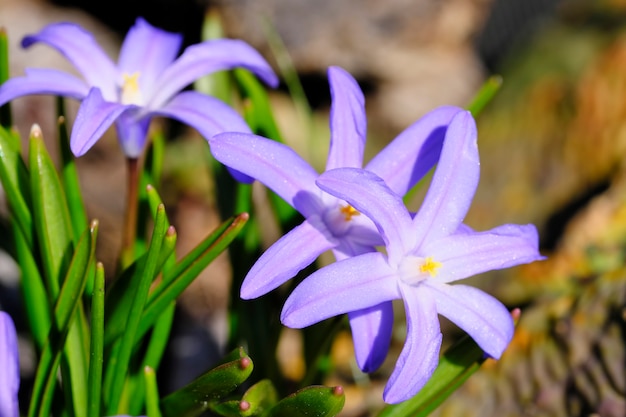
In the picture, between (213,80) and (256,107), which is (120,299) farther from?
(213,80)

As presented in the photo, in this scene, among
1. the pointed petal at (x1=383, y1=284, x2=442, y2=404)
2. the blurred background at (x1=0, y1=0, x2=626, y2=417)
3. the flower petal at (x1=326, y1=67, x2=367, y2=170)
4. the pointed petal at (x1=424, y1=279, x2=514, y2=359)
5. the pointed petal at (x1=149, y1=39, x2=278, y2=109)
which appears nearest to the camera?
the pointed petal at (x1=383, y1=284, x2=442, y2=404)

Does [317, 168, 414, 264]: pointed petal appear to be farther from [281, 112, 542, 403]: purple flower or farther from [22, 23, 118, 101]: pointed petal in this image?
[22, 23, 118, 101]: pointed petal

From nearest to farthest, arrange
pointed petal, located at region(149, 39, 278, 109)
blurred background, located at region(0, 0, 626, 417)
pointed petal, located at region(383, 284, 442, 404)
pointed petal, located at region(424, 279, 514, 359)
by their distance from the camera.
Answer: pointed petal, located at region(383, 284, 442, 404)
pointed petal, located at region(424, 279, 514, 359)
pointed petal, located at region(149, 39, 278, 109)
blurred background, located at region(0, 0, 626, 417)

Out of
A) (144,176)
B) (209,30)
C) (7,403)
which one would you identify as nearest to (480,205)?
(209,30)

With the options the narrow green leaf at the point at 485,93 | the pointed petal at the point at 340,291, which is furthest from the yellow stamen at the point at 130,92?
the narrow green leaf at the point at 485,93

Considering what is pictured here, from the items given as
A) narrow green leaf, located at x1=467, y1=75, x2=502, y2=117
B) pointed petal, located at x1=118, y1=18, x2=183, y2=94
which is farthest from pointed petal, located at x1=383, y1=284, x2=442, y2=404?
pointed petal, located at x1=118, y1=18, x2=183, y2=94

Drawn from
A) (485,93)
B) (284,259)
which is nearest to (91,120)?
(284,259)

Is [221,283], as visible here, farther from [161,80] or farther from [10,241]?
[161,80]
